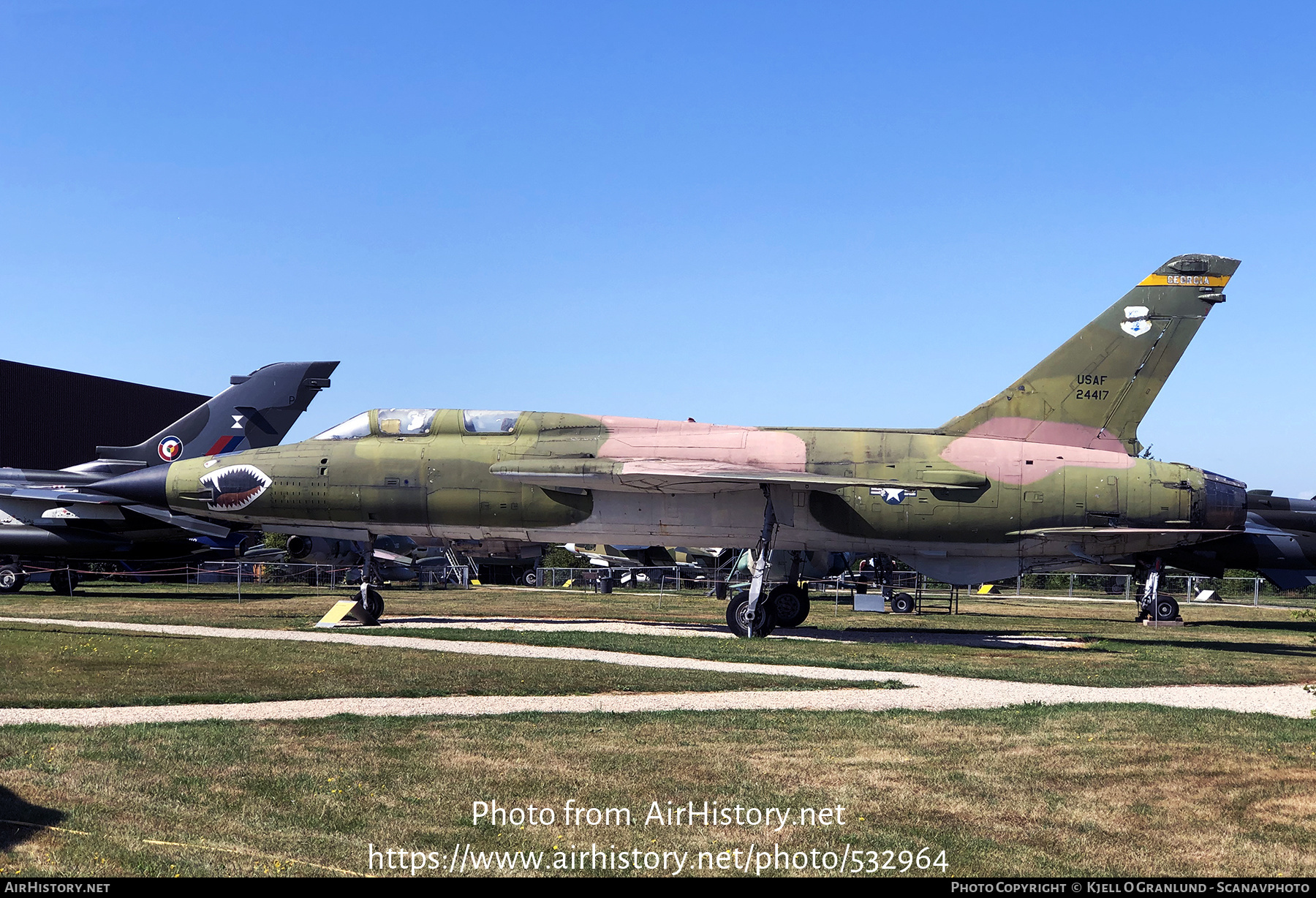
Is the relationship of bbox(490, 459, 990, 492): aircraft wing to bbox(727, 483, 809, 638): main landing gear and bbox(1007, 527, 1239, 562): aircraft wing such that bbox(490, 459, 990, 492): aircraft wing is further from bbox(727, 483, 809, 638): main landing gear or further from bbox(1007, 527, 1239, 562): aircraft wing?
bbox(1007, 527, 1239, 562): aircraft wing

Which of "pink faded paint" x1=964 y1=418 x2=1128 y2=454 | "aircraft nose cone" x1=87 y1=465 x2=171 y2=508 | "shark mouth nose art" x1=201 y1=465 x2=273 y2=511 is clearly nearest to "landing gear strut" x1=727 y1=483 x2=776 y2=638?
"pink faded paint" x1=964 y1=418 x2=1128 y2=454

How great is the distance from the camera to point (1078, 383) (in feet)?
65.8

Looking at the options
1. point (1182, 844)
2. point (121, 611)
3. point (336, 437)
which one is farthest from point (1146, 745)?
point (121, 611)

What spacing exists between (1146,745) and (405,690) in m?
7.41

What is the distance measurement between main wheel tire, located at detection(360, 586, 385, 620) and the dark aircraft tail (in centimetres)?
1100

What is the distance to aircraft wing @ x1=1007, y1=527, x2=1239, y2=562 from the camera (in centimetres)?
1897

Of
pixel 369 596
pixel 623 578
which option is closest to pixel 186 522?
pixel 369 596

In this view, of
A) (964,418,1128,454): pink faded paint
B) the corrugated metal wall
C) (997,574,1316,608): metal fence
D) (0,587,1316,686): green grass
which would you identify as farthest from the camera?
the corrugated metal wall

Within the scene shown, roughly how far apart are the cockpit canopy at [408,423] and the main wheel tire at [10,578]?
51.4ft

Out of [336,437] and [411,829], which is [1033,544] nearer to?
[336,437]

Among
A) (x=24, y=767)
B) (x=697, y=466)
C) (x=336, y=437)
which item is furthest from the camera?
(x=336, y=437)

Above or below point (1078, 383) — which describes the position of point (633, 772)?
below

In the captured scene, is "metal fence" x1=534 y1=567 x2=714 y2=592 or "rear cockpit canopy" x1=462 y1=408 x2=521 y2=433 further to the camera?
"metal fence" x1=534 y1=567 x2=714 y2=592
